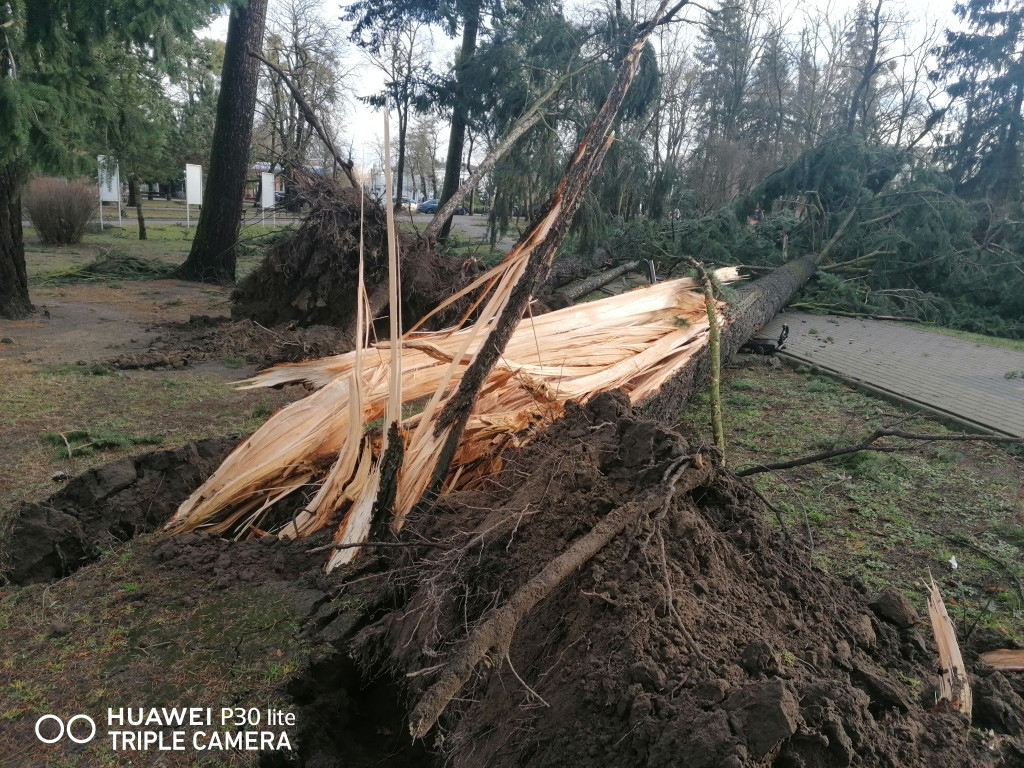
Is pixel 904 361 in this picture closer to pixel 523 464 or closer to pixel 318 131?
pixel 523 464

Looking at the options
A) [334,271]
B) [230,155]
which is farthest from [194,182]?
[334,271]

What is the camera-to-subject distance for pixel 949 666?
2199 mm

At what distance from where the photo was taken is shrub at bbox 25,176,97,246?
16.4 m

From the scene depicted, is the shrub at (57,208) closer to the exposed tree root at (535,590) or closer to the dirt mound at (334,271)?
the dirt mound at (334,271)

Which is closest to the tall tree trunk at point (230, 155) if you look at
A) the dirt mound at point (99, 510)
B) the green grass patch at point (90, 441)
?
the green grass patch at point (90, 441)

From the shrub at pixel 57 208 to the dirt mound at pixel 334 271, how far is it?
37.2 feet

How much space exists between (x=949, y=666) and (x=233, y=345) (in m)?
6.87

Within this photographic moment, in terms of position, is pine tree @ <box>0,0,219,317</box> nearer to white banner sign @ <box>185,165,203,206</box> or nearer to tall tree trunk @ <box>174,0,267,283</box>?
tall tree trunk @ <box>174,0,267,283</box>

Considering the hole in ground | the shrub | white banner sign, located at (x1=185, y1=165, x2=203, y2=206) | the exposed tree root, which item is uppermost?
white banner sign, located at (x1=185, y1=165, x2=203, y2=206)

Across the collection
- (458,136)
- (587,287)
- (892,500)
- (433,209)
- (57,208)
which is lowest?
(892,500)

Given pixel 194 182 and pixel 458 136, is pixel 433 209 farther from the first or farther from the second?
pixel 458 136

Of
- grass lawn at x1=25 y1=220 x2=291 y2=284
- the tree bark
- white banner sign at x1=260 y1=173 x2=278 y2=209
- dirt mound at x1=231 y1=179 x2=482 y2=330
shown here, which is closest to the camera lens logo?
the tree bark

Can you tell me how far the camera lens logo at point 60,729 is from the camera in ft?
6.66

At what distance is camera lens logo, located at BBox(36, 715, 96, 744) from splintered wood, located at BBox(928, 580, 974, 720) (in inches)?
100.0
